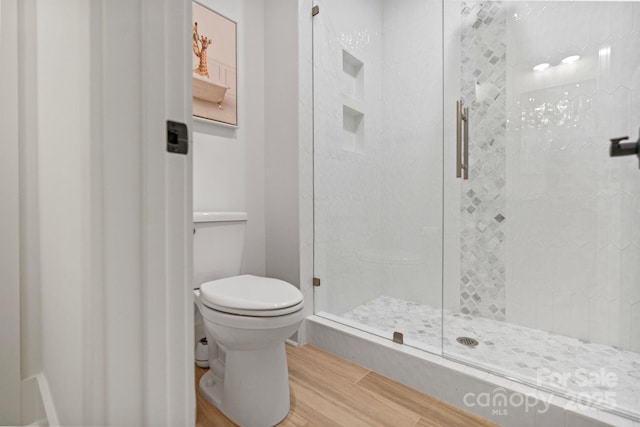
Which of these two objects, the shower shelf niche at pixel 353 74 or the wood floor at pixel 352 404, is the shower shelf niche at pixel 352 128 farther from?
the wood floor at pixel 352 404

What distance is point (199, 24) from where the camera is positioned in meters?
1.46

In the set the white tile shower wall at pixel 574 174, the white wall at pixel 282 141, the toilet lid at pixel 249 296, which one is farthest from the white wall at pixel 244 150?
the white tile shower wall at pixel 574 174

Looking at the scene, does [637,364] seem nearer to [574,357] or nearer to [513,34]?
[574,357]

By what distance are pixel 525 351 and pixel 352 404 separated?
89 centimetres

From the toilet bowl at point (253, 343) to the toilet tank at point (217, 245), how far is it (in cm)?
26

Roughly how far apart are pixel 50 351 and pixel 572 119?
2311 millimetres

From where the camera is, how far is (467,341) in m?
1.47

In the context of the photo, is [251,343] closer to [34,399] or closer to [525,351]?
[34,399]

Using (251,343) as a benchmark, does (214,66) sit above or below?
above

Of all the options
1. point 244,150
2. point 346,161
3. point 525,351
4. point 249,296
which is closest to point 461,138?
point 346,161

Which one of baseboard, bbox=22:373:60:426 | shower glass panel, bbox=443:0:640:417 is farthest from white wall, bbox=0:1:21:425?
shower glass panel, bbox=443:0:640:417

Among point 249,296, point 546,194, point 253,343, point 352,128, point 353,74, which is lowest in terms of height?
point 253,343

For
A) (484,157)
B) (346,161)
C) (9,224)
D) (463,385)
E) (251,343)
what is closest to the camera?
(9,224)

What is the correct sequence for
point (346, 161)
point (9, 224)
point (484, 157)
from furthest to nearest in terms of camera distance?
point (346, 161)
point (484, 157)
point (9, 224)
